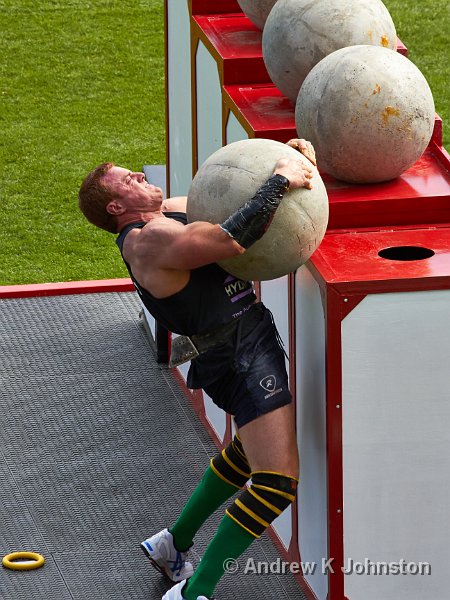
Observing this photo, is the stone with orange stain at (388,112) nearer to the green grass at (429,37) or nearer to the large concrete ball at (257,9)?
the large concrete ball at (257,9)

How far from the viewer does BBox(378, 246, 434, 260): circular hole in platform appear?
5715 mm

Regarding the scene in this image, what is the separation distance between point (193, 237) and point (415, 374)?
3.21 ft

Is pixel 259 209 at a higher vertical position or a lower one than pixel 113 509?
higher

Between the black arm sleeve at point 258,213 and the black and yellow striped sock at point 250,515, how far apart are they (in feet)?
3.15

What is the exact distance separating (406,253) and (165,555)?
1649mm

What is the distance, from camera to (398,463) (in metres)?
5.61

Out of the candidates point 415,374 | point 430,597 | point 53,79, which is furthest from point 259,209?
point 53,79

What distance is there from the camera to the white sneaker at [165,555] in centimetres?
625

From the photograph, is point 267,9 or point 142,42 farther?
point 142,42

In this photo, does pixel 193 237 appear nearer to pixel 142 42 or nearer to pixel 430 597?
pixel 430 597

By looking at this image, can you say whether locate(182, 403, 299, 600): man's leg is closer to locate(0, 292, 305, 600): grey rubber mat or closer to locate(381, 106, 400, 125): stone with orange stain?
locate(0, 292, 305, 600): grey rubber mat

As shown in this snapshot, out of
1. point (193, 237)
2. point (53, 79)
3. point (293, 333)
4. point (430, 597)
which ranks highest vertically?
point (193, 237)

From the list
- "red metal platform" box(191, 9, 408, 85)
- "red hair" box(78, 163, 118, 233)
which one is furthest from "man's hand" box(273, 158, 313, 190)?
"red metal platform" box(191, 9, 408, 85)

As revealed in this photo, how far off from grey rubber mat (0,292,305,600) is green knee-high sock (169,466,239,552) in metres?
0.23
